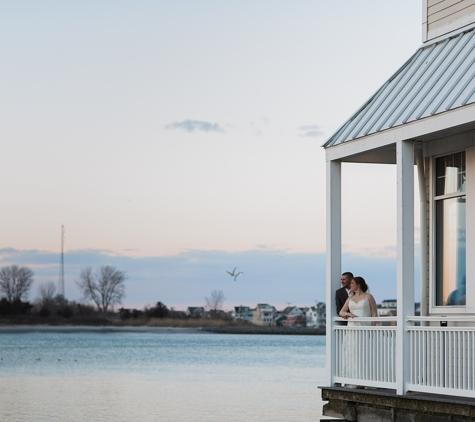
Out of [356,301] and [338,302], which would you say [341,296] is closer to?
[338,302]

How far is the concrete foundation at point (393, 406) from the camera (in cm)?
1059

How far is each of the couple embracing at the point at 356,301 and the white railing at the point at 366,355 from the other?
16cm

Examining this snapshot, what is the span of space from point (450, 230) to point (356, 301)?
1.67 metres

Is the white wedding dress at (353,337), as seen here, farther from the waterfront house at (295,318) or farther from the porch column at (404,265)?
the waterfront house at (295,318)

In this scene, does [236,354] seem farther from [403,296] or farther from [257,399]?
[403,296]

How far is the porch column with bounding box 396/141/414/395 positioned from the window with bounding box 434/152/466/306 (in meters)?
1.25

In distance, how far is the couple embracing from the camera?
41.8 feet

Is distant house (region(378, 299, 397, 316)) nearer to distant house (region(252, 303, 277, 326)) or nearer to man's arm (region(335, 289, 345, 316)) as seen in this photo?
man's arm (region(335, 289, 345, 316))

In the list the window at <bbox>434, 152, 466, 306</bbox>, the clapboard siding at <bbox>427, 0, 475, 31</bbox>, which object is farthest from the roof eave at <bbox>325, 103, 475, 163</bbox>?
the clapboard siding at <bbox>427, 0, 475, 31</bbox>

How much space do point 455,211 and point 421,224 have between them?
816 mm

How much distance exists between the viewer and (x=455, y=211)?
1277 centimetres

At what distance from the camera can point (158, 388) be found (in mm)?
46156

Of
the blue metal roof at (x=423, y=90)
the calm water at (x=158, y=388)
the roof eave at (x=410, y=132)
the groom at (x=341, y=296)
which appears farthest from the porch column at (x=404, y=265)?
the calm water at (x=158, y=388)

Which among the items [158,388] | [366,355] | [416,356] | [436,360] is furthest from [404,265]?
[158,388]
